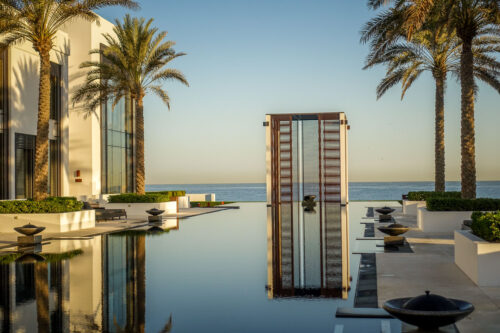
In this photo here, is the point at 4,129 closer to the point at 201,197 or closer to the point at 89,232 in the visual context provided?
the point at 89,232

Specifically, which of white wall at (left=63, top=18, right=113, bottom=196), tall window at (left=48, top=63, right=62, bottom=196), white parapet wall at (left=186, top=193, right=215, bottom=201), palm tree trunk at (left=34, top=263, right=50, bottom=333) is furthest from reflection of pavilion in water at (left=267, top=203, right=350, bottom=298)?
white parapet wall at (left=186, top=193, right=215, bottom=201)

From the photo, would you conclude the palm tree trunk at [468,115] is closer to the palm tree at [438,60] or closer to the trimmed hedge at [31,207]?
the palm tree at [438,60]

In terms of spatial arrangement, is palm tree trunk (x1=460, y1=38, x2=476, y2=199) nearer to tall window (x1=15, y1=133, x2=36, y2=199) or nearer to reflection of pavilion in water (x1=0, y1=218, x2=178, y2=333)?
reflection of pavilion in water (x1=0, y1=218, x2=178, y2=333)

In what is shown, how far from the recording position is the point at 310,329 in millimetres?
6098

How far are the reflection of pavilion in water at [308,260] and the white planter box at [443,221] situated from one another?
258cm

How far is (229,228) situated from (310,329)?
1386cm

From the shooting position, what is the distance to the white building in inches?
929

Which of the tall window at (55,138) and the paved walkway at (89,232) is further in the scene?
the tall window at (55,138)

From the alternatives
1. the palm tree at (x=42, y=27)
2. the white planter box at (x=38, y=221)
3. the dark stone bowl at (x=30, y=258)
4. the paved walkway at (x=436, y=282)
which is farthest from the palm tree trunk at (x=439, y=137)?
the dark stone bowl at (x=30, y=258)

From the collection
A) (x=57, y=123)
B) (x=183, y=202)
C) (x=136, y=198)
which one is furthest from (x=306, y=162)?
(x=57, y=123)

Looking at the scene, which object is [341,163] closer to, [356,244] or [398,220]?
[398,220]

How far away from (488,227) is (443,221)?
8.33m

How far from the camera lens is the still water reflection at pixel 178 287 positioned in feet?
21.1

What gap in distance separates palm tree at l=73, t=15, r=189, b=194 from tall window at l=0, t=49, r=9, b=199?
3.62 m
